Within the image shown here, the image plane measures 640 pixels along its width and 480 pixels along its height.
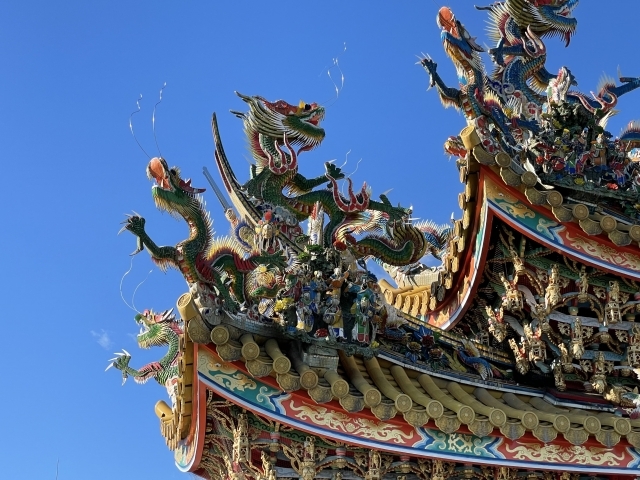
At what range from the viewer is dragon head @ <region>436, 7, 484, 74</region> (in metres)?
8.53

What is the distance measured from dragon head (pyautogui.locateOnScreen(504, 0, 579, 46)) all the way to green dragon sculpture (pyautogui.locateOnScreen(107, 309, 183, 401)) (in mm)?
4514

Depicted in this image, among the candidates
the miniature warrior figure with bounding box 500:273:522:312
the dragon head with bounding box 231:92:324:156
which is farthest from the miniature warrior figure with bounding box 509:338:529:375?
the dragon head with bounding box 231:92:324:156

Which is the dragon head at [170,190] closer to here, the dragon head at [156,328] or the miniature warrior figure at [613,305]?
the dragon head at [156,328]

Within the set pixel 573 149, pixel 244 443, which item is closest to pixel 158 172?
pixel 244 443

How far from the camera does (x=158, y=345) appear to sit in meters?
7.71

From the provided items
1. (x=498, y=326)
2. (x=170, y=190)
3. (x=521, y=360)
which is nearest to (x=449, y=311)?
(x=498, y=326)

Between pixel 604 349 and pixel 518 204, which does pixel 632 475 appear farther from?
pixel 518 204

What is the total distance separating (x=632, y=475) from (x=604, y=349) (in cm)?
121

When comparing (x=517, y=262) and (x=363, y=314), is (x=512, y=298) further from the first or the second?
(x=363, y=314)

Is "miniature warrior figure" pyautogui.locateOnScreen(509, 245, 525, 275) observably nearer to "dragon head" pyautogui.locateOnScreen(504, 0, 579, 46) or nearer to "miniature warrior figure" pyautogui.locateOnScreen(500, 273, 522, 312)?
"miniature warrior figure" pyautogui.locateOnScreen(500, 273, 522, 312)

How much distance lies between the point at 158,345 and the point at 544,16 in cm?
490

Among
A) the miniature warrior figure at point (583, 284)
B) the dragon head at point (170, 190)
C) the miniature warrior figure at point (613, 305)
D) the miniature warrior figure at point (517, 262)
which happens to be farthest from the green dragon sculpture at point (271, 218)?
the miniature warrior figure at point (613, 305)

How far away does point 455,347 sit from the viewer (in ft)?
26.9

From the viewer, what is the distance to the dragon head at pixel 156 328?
24.9 feet
